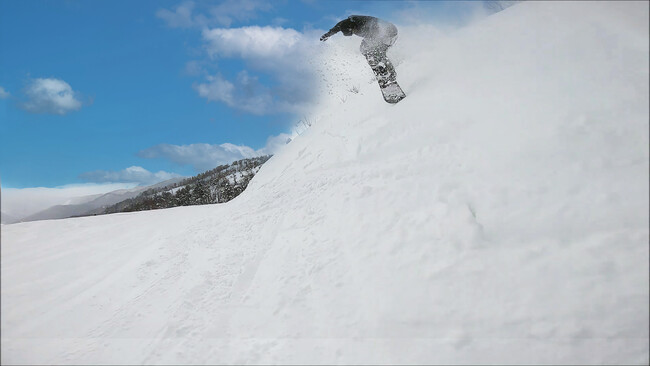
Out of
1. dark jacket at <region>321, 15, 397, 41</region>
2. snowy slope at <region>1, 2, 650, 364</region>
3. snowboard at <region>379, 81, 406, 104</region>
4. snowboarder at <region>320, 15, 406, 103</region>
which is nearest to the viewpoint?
snowy slope at <region>1, 2, 650, 364</region>

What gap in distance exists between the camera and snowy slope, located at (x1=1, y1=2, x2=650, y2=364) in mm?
2666

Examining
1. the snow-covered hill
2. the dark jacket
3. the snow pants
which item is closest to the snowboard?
the snow pants

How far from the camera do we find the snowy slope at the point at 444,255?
105 inches

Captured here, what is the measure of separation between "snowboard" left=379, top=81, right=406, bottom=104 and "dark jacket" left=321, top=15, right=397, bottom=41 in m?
1.23

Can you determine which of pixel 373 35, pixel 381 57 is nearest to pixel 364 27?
pixel 373 35

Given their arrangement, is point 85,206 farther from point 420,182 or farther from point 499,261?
point 499,261

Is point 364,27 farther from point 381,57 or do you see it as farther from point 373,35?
point 381,57

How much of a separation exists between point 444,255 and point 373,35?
16.8 feet

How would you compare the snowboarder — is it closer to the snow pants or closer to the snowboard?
the snow pants

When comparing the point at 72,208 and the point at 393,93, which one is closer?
the point at 72,208

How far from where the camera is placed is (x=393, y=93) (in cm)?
623

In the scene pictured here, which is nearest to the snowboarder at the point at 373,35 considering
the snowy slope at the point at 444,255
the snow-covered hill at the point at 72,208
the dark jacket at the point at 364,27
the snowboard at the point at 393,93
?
the dark jacket at the point at 364,27

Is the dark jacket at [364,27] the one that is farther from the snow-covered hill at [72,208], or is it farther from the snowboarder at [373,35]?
the snow-covered hill at [72,208]

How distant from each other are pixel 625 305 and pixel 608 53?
2495 millimetres
